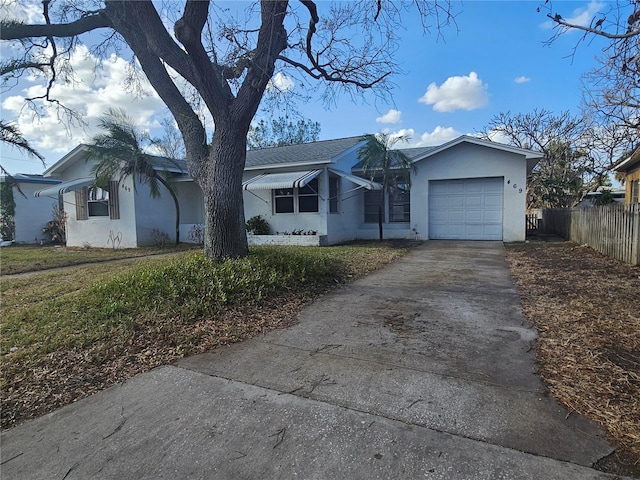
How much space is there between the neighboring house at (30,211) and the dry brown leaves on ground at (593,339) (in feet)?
67.7

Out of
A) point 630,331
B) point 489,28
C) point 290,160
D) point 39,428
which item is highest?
point 489,28

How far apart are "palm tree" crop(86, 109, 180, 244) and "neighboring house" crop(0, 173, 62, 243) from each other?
6.67 m

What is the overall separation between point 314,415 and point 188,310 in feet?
8.78

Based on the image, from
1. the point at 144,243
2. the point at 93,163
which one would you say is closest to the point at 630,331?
the point at 144,243

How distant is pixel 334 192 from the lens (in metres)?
14.4

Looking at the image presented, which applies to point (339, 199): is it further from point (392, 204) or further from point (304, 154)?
point (392, 204)

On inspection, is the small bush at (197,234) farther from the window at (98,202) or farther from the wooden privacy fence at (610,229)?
the wooden privacy fence at (610,229)

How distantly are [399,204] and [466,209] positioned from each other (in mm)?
2688

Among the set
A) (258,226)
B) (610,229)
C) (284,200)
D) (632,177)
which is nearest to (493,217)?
(610,229)

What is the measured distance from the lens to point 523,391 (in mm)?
2850

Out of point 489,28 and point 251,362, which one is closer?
point 251,362

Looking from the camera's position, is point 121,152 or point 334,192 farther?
point 334,192

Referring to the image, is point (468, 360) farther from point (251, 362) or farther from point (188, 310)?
point (188, 310)

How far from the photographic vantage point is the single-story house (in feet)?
43.3
